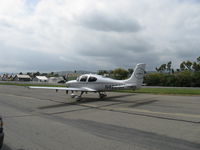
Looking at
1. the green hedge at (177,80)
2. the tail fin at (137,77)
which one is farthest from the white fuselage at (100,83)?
the green hedge at (177,80)

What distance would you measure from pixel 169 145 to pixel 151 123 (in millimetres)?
2847

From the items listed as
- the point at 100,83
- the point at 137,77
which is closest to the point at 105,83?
the point at 100,83

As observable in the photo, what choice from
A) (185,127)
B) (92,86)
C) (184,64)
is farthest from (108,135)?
(184,64)

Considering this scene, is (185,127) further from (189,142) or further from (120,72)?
(120,72)

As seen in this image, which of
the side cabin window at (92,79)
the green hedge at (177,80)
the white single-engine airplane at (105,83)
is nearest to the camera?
the white single-engine airplane at (105,83)

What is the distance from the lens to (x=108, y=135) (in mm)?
6613

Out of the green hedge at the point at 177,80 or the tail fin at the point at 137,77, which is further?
the green hedge at the point at 177,80

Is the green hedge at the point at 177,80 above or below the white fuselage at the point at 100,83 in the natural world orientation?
above

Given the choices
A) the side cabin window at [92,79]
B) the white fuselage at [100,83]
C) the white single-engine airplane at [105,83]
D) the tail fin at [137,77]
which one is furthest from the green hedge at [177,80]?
the side cabin window at [92,79]

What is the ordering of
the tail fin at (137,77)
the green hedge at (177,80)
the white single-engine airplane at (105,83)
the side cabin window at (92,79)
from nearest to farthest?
the white single-engine airplane at (105,83), the tail fin at (137,77), the side cabin window at (92,79), the green hedge at (177,80)

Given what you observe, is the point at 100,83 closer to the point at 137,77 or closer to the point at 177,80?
the point at 137,77

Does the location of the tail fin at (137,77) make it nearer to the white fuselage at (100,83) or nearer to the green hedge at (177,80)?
the white fuselage at (100,83)

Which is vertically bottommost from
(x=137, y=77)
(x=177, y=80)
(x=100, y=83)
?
(x=100, y=83)

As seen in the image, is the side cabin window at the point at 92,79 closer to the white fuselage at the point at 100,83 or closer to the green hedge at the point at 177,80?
the white fuselage at the point at 100,83
